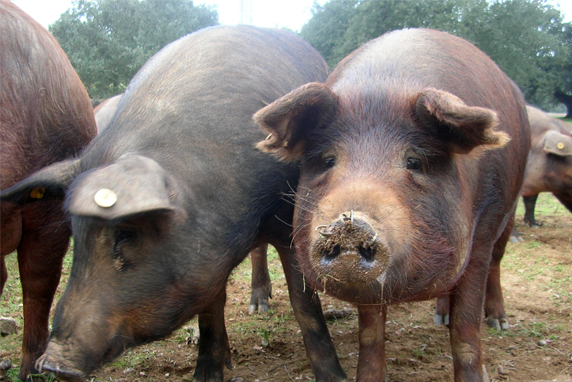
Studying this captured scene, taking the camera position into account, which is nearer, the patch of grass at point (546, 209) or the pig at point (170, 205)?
the pig at point (170, 205)

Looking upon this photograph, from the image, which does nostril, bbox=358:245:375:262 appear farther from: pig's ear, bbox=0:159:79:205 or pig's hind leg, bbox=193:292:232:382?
pig's hind leg, bbox=193:292:232:382

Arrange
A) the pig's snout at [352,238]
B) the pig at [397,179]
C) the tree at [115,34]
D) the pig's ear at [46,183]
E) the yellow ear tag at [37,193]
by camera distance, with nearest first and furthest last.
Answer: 1. the pig's snout at [352,238]
2. the pig at [397,179]
3. the pig's ear at [46,183]
4. the yellow ear tag at [37,193]
5. the tree at [115,34]

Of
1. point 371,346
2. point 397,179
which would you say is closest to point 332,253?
point 397,179

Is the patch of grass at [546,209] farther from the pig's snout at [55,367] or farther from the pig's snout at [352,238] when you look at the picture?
the pig's snout at [55,367]

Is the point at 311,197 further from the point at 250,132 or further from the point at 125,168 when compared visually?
the point at 125,168

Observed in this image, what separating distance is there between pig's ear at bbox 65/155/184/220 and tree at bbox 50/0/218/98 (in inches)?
608

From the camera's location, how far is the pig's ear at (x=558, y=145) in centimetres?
995

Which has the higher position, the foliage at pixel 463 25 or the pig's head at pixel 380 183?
the foliage at pixel 463 25

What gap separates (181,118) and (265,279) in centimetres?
333

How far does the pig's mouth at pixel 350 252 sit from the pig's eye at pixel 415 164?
0.68 metres

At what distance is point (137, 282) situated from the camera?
2.92 meters

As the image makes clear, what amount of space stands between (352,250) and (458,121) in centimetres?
88

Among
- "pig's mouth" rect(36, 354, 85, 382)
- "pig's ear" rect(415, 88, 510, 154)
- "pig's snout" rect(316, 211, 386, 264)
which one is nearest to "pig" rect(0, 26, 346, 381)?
"pig's mouth" rect(36, 354, 85, 382)

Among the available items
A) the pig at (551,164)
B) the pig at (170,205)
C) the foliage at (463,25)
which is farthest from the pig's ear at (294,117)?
the foliage at (463,25)
